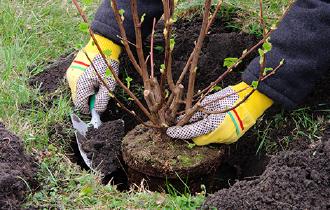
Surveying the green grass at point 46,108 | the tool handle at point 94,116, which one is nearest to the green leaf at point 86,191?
the green grass at point 46,108

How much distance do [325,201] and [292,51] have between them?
27.4 inches

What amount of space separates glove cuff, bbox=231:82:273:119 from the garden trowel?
0.66 m

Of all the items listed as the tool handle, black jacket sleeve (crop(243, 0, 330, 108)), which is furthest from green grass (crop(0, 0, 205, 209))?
black jacket sleeve (crop(243, 0, 330, 108))

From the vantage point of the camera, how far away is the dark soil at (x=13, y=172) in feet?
6.60

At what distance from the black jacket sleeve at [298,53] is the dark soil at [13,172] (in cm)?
96

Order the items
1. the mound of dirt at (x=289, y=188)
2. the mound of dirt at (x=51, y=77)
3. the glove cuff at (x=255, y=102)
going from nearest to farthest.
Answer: the mound of dirt at (x=289, y=188)
the glove cuff at (x=255, y=102)
the mound of dirt at (x=51, y=77)

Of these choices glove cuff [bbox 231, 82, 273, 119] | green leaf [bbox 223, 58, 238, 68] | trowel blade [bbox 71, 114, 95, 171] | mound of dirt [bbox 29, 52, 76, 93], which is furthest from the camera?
mound of dirt [bbox 29, 52, 76, 93]

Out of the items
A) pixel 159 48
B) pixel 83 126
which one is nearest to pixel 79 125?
pixel 83 126

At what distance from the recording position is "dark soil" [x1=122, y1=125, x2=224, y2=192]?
7.88 ft

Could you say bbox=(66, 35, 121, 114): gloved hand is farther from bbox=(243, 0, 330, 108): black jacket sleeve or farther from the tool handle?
bbox=(243, 0, 330, 108): black jacket sleeve

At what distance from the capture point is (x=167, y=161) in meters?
2.39

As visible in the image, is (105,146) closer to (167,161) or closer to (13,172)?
(167,161)

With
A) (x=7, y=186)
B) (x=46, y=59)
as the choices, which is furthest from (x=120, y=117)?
(x=7, y=186)

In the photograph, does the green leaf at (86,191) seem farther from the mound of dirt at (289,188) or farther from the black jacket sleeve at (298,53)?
the black jacket sleeve at (298,53)
